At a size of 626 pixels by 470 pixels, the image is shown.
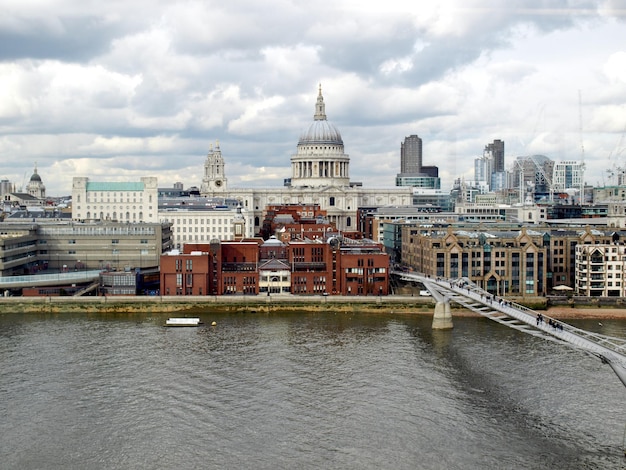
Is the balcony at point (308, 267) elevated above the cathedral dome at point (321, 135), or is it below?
below

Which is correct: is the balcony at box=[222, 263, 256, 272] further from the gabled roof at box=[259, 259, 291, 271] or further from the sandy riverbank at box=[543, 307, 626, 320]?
A: the sandy riverbank at box=[543, 307, 626, 320]

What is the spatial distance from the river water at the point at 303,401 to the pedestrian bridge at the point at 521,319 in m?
1.08

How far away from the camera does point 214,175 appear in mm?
90375

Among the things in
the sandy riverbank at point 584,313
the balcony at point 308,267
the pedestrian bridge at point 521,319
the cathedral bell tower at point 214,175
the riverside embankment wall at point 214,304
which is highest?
the cathedral bell tower at point 214,175

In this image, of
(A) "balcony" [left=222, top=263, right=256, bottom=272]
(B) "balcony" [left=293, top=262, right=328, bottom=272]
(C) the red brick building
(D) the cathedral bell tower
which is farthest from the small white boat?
(D) the cathedral bell tower

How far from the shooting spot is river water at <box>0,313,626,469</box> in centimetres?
1866

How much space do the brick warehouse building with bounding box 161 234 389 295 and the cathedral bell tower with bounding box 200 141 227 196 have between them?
159 ft

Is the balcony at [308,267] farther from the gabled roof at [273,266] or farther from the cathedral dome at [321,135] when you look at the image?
the cathedral dome at [321,135]

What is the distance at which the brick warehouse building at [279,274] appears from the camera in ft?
132

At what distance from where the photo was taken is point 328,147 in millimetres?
95938

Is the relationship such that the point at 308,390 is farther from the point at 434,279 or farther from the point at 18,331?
the point at 434,279

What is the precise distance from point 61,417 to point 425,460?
30.3 ft

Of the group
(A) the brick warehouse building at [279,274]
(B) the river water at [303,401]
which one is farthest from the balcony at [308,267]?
(B) the river water at [303,401]

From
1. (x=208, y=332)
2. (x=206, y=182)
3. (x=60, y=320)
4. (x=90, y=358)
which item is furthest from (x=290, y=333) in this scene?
(x=206, y=182)
